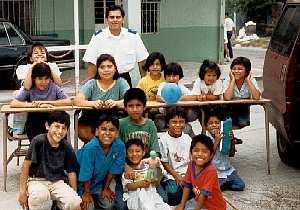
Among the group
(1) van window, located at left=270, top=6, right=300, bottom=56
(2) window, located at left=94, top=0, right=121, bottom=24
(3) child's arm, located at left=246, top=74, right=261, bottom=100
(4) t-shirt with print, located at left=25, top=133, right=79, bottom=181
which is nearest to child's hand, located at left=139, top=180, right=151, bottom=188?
(4) t-shirt with print, located at left=25, top=133, right=79, bottom=181

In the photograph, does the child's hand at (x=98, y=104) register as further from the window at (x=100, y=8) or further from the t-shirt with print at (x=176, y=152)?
the window at (x=100, y=8)

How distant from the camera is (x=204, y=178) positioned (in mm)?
4773

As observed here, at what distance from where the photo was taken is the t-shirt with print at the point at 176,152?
5.52 metres

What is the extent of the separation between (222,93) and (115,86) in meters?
1.20

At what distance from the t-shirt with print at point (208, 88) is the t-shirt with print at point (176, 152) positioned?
0.91m

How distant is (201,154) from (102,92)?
138 cm

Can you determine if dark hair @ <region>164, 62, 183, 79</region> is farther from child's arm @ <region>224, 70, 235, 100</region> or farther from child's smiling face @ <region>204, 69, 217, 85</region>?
child's arm @ <region>224, 70, 235, 100</region>

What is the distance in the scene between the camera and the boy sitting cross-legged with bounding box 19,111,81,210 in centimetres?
471

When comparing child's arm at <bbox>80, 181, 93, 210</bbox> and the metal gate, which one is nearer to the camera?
child's arm at <bbox>80, 181, 93, 210</bbox>

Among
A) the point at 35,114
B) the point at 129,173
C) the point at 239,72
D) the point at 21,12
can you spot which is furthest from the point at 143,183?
the point at 21,12

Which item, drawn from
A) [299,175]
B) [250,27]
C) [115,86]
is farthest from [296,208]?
[250,27]

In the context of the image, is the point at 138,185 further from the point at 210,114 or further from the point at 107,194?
the point at 210,114

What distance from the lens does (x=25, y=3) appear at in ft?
48.8

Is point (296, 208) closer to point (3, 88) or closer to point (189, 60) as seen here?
point (3, 88)
